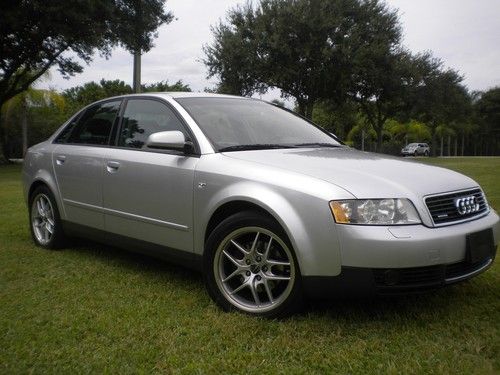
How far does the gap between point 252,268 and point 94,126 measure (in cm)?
240

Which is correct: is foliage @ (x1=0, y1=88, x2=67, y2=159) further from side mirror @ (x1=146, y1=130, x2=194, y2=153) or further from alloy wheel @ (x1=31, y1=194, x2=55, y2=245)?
side mirror @ (x1=146, y1=130, x2=194, y2=153)

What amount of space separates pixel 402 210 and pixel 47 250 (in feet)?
12.3

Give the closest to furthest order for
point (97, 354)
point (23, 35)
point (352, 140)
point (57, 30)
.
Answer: point (97, 354)
point (57, 30)
point (23, 35)
point (352, 140)

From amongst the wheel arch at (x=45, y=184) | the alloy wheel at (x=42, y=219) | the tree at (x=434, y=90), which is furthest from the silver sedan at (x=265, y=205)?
the tree at (x=434, y=90)

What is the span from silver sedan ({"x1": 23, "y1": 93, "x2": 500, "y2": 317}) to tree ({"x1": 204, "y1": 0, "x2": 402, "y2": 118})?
20.0m

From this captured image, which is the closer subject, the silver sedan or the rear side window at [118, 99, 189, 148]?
the silver sedan

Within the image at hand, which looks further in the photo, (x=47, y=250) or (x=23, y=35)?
(x=23, y=35)

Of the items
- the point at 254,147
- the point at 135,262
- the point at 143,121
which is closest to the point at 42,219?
the point at 135,262

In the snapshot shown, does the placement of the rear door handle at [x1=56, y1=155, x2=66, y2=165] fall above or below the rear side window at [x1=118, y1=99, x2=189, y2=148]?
below

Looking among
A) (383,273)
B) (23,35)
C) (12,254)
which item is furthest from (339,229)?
(23,35)

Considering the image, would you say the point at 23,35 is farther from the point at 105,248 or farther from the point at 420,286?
the point at 420,286

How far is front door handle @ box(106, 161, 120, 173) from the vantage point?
4.30m

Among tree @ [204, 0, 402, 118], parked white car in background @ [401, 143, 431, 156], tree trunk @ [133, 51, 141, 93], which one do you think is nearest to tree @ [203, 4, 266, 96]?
tree @ [204, 0, 402, 118]

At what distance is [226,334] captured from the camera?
10.0 ft
